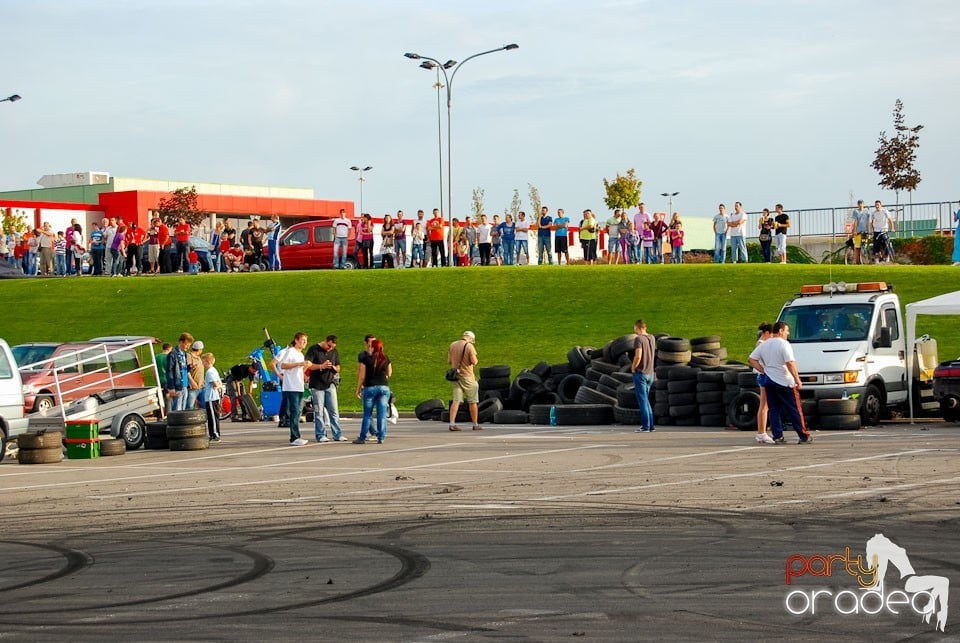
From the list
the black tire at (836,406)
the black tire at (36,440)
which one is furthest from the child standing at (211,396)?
the black tire at (836,406)

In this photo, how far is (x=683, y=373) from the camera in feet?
72.9

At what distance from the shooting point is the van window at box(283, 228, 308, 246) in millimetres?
45312

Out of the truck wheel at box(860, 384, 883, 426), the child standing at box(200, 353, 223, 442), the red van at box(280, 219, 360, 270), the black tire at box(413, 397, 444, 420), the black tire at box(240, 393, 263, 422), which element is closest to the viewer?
the truck wheel at box(860, 384, 883, 426)

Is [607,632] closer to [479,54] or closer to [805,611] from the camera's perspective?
[805,611]

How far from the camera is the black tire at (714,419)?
21.9 meters

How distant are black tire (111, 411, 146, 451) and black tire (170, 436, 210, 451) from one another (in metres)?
0.54

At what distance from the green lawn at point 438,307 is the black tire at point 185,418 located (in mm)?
9249

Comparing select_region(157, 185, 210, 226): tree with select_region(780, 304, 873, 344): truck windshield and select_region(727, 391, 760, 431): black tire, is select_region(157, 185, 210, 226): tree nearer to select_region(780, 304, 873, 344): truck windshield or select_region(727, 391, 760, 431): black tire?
select_region(780, 304, 873, 344): truck windshield

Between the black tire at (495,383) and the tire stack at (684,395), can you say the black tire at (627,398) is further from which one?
the black tire at (495,383)

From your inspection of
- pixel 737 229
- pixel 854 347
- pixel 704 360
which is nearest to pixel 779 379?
pixel 854 347

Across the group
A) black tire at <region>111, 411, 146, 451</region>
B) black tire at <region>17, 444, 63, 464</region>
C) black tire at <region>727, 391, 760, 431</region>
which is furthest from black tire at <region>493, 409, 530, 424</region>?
black tire at <region>17, 444, 63, 464</region>

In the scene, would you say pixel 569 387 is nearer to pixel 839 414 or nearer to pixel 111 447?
pixel 839 414

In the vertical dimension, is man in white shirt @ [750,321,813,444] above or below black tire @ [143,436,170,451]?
above

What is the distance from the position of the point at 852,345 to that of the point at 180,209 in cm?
6668
